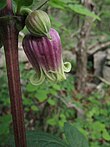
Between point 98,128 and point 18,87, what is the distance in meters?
2.78

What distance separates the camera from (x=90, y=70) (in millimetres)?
7297

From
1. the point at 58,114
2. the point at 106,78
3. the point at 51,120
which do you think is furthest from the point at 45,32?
the point at 106,78

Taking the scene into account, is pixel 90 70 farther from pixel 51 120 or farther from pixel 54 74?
pixel 54 74

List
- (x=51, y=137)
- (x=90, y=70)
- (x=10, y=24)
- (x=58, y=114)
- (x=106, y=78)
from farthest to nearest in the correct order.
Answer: (x=90, y=70) → (x=106, y=78) → (x=58, y=114) → (x=51, y=137) → (x=10, y=24)

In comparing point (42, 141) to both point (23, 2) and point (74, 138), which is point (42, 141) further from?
point (23, 2)

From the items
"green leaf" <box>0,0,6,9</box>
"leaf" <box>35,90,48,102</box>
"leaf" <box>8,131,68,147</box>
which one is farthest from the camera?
"leaf" <box>35,90,48,102</box>

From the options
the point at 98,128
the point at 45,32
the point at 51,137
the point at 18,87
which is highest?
the point at 45,32

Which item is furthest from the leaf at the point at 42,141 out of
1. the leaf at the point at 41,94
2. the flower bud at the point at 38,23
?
the leaf at the point at 41,94

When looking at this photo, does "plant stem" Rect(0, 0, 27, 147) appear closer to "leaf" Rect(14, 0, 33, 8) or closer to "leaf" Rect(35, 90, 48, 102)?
"leaf" Rect(14, 0, 33, 8)

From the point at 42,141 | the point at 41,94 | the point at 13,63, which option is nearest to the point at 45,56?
the point at 13,63

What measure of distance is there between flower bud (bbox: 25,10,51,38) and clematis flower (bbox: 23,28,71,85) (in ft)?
Result: 0.08

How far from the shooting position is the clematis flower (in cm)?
77

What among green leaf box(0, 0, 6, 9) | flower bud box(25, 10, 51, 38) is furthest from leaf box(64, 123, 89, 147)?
green leaf box(0, 0, 6, 9)

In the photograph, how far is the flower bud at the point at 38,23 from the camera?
0.70 meters
